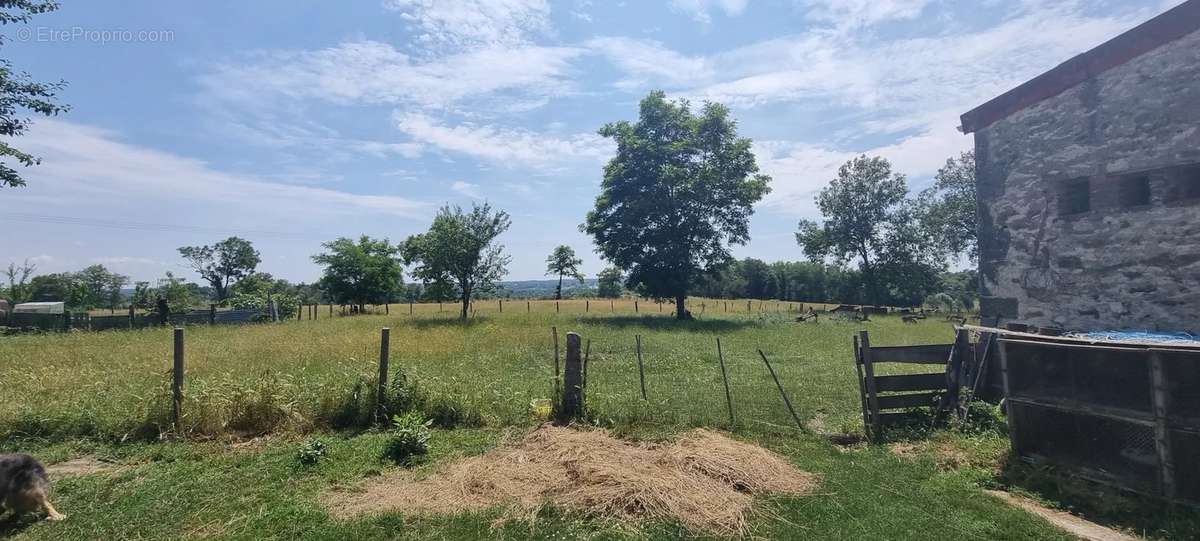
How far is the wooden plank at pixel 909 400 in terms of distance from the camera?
24.2ft

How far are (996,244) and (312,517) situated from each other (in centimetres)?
1180

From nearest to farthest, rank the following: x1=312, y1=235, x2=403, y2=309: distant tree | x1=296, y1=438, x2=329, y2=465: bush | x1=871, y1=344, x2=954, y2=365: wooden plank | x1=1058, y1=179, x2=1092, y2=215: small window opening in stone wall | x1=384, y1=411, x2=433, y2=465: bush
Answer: x1=296, y1=438, x2=329, y2=465: bush, x1=384, y1=411, x2=433, y2=465: bush, x1=871, y1=344, x2=954, y2=365: wooden plank, x1=1058, y1=179, x2=1092, y2=215: small window opening in stone wall, x1=312, y1=235, x2=403, y2=309: distant tree

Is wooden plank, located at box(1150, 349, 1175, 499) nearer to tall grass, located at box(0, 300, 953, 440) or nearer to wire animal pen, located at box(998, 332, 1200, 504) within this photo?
wire animal pen, located at box(998, 332, 1200, 504)

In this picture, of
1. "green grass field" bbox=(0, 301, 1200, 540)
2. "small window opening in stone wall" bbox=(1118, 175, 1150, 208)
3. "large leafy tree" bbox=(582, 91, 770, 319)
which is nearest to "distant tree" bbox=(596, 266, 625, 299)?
"large leafy tree" bbox=(582, 91, 770, 319)

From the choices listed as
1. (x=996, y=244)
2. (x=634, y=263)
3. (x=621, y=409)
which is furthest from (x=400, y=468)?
Answer: (x=634, y=263)

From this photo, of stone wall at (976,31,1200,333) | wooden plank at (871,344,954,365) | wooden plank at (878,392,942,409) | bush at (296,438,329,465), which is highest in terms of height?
stone wall at (976,31,1200,333)

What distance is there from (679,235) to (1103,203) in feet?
74.1

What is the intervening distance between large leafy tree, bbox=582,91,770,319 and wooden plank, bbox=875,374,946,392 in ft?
73.3

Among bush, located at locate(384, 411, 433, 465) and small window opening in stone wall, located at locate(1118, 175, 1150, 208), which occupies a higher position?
small window opening in stone wall, located at locate(1118, 175, 1150, 208)

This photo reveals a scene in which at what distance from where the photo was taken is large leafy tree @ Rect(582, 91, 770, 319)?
30.5 metres

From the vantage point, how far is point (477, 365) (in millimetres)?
12281

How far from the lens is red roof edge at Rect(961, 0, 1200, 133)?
786 cm

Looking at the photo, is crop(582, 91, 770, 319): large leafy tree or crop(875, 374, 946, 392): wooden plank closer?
crop(875, 374, 946, 392): wooden plank

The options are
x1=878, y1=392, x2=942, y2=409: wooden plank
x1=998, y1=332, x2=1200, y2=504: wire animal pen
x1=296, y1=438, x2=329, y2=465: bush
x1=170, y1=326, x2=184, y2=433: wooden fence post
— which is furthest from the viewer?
x1=878, y1=392, x2=942, y2=409: wooden plank
